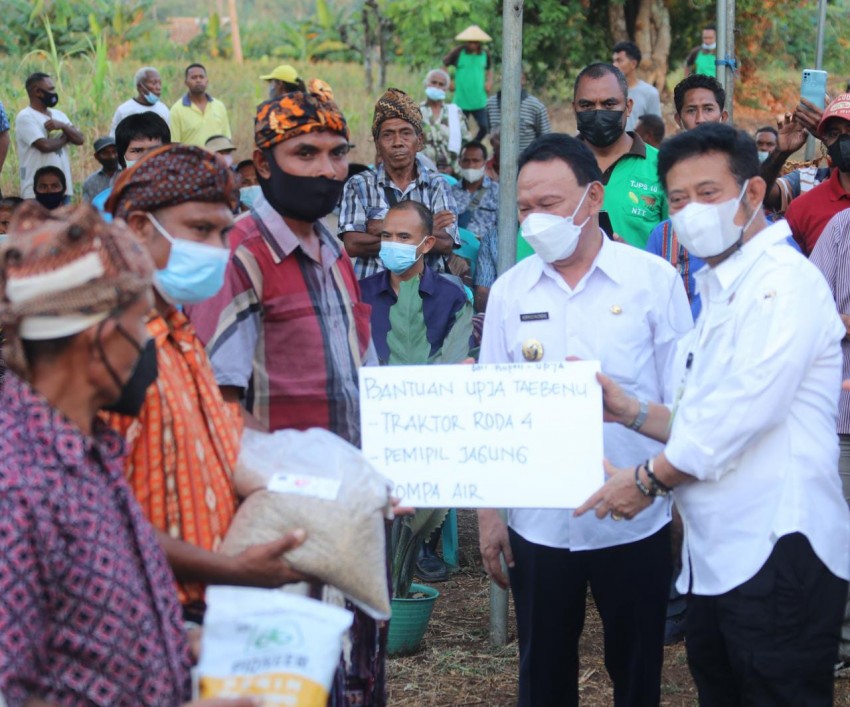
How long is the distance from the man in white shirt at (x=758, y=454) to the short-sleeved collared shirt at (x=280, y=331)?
1008 millimetres

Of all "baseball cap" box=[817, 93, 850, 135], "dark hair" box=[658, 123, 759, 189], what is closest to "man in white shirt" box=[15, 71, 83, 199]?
"baseball cap" box=[817, 93, 850, 135]

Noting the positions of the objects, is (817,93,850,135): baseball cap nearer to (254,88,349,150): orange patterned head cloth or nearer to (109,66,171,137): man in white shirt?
(254,88,349,150): orange patterned head cloth

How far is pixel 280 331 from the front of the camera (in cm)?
345

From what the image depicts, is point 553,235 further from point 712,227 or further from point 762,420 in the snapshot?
point 762,420

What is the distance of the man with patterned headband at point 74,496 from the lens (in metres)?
1.98

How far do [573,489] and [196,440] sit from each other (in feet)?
4.22

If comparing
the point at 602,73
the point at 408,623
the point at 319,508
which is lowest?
the point at 408,623

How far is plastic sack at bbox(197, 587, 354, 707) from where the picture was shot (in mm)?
2279

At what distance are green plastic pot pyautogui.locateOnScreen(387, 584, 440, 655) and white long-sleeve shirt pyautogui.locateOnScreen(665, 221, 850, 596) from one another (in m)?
2.35

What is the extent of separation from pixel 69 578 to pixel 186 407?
76 centimetres

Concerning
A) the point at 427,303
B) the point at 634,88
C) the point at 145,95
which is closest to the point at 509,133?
the point at 427,303

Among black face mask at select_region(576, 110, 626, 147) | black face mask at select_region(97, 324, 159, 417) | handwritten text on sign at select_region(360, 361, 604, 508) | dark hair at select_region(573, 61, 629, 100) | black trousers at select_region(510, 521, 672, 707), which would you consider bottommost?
black trousers at select_region(510, 521, 672, 707)

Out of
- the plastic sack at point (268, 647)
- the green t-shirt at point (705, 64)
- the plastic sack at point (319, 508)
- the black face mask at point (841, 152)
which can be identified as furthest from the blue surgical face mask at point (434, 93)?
the plastic sack at point (268, 647)

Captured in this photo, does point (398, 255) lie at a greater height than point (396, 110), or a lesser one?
lesser
